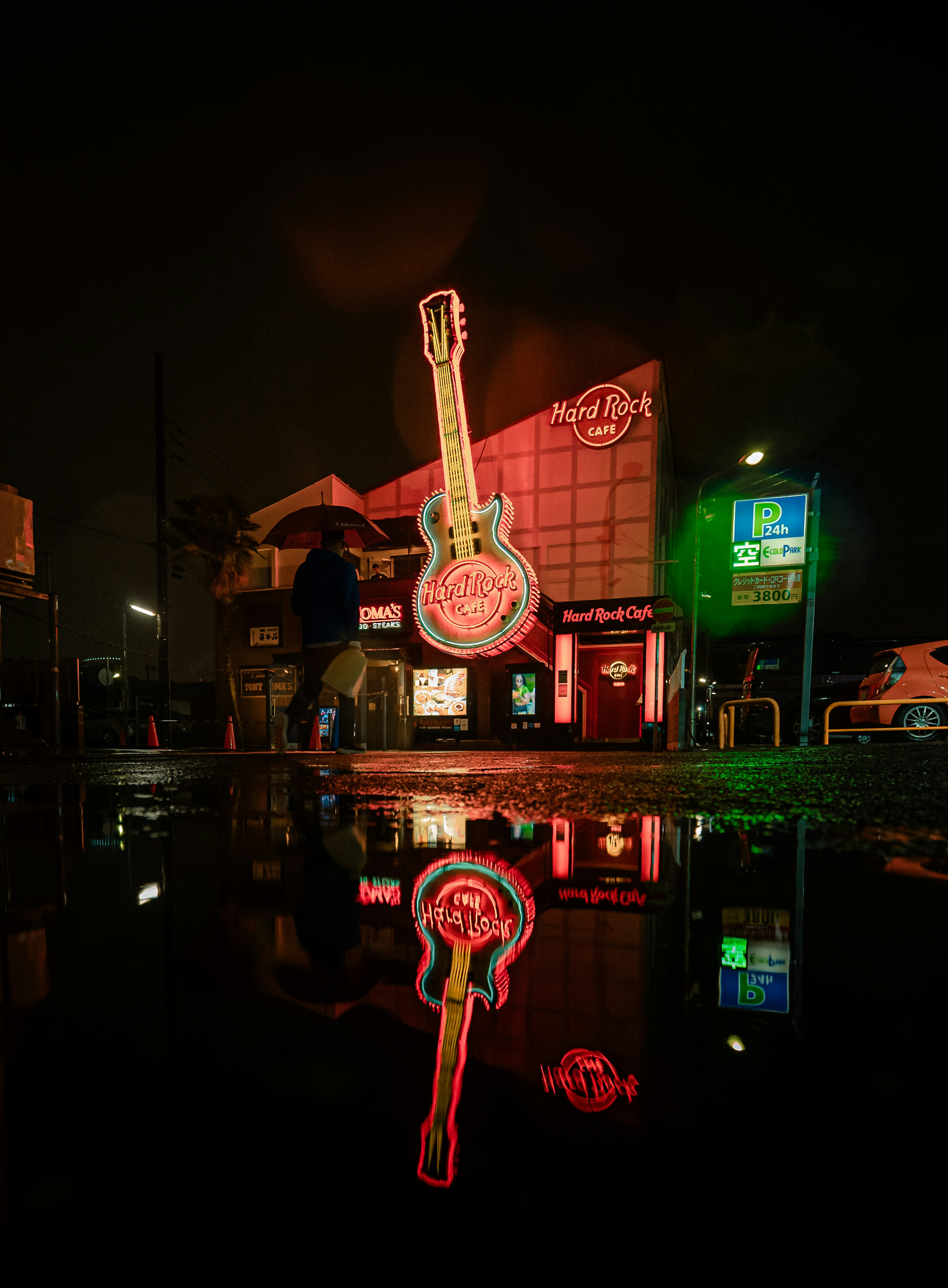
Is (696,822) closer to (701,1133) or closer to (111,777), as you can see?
(701,1133)

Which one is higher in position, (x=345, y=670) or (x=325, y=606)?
(x=325, y=606)

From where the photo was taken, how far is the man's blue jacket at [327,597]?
15.8ft

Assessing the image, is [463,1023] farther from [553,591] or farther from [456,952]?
[553,591]

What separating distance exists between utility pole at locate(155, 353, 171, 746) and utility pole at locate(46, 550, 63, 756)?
786 centimetres

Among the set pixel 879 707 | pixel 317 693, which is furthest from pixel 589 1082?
pixel 879 707

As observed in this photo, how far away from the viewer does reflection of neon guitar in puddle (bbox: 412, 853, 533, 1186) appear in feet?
1.73

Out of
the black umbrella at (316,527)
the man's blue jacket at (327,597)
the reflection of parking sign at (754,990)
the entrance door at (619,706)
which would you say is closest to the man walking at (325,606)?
the man's blue jacket at (327,597)

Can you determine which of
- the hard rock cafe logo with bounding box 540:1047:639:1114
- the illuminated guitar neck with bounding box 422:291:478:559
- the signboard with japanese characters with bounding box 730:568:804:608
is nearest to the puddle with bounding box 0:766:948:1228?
the hard rock cafe logo with bounding box 540:1047:639:1114

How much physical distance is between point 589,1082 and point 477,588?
1612 cm

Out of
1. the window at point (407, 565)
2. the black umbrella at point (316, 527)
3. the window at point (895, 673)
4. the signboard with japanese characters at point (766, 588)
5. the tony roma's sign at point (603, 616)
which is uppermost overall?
the black umbrella at point (316, 527)

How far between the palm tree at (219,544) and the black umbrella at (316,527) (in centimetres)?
510

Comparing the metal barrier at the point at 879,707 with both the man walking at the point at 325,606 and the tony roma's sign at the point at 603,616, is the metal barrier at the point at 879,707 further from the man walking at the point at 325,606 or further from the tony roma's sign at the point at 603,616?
the man walking at the point at 325,606

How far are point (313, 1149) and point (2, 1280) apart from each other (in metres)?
0.20

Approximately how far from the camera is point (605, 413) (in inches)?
749
